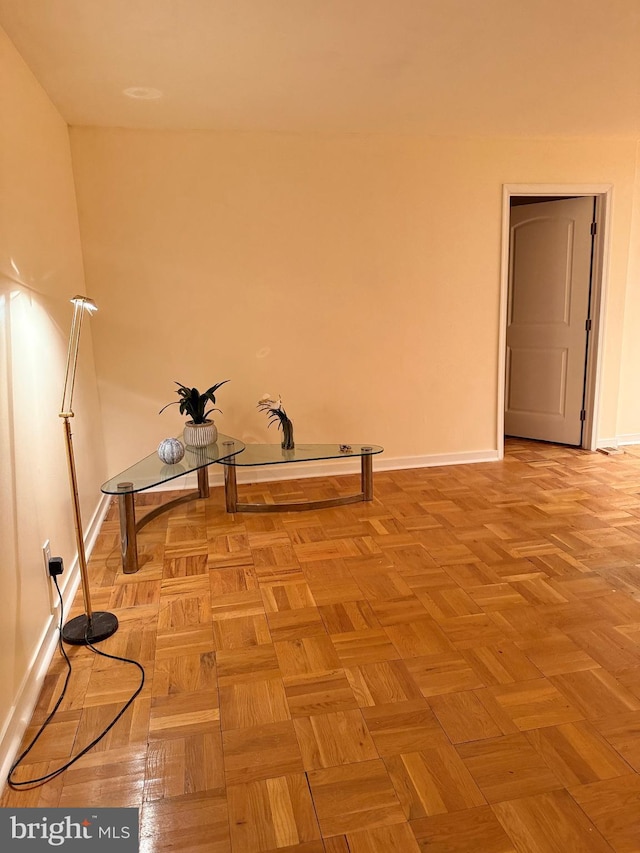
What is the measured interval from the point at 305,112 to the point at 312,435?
208 cm

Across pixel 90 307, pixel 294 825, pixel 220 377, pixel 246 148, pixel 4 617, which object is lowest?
pixel 294 825

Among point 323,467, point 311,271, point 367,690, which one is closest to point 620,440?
point 323,467

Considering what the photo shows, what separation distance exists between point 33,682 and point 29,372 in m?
1.13

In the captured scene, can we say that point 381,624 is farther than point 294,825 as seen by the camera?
Yes

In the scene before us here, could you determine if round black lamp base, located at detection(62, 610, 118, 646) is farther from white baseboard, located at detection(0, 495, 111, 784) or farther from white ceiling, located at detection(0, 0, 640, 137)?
white ceiling, located at detection(0, 0, 640, 137)

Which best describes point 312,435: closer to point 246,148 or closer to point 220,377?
point 220,377

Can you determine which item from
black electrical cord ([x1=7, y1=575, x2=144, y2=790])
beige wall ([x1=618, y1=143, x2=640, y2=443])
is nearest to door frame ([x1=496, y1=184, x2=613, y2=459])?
beige wall ([x1=618, y1=143, x2=640, y2=443])

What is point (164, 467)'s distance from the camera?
129 inches

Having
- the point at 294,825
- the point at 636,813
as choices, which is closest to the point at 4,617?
the point at 294,825

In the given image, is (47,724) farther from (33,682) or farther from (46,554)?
(46,554)

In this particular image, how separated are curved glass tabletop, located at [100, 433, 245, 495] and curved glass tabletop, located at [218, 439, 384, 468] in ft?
0.24

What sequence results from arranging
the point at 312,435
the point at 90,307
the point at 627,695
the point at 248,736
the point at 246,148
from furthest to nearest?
1. the point at 312,435
2. the point at 246,148
3. the point at 90,307
4. the point at 627,695
5. the point at 248,736

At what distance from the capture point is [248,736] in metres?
1.85

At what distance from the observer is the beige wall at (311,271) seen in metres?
3.99
